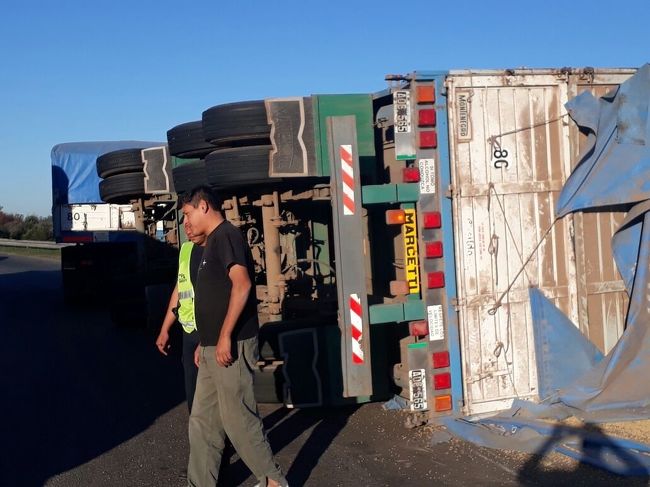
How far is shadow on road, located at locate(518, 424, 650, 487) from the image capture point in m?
5.37

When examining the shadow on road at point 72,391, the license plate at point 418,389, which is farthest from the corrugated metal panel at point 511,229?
the shadow on road at point 72,391

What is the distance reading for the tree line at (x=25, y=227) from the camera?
57344 mm

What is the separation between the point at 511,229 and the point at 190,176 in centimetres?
346

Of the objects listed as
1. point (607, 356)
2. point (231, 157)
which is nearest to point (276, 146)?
point (231, 157)

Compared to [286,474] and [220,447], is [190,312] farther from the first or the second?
[286,474]

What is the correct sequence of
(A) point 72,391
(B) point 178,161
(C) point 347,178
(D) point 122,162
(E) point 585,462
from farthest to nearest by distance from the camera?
(D) point 122,162, (B) point 178,161, (A) point 72,391, (C) point 347,178, (E) point 585,462

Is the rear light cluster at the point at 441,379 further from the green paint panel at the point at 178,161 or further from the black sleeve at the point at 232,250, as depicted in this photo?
the green paint panel at the point at 178,161

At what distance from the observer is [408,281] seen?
6492mm

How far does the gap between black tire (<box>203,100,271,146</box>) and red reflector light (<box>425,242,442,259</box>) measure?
1.53 m

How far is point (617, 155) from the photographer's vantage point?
6340 millimetres

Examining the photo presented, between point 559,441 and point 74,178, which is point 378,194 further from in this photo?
point 74,178

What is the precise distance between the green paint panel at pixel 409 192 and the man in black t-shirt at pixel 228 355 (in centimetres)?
148

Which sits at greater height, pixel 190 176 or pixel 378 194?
pixel 190 176

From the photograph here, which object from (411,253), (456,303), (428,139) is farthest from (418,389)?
(428,139)
